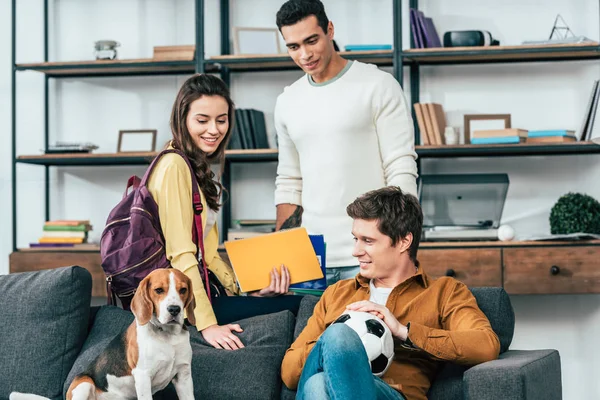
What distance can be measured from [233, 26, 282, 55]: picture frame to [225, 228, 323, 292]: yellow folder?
204 cm

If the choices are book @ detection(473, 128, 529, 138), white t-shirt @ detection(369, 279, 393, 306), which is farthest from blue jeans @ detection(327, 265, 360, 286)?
book @ detection(473, 128, 529, 138)

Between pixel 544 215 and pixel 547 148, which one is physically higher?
pixel 547 148

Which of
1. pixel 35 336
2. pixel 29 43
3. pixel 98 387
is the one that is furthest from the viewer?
pixel 29 43

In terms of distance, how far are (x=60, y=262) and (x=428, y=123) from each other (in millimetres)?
1978

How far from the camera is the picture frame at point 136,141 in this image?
15.0ft

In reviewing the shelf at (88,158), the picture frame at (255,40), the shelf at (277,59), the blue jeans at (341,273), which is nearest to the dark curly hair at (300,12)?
the blue jeans at (341,273)

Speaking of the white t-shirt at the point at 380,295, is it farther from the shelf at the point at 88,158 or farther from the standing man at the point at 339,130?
the shelf at the point at 88,158

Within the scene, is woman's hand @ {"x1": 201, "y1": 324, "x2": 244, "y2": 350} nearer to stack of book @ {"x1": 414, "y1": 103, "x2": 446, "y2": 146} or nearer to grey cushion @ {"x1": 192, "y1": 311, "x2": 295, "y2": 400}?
grey cushion @ {"x1": 192, "y1": 311, "x2": 295, "y2": 400}

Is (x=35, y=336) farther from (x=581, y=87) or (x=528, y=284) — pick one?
(x=581, y=87)

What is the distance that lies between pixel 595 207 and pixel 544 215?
0.36 metres

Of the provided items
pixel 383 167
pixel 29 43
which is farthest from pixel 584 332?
pixel 29 43

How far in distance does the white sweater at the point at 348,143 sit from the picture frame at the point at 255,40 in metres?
1.62

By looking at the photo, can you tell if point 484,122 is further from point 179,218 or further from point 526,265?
point 179,218

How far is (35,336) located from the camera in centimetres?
265
